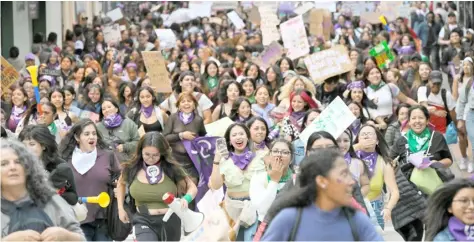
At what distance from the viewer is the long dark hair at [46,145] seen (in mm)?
8578

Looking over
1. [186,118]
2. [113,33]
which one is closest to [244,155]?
[186,118]

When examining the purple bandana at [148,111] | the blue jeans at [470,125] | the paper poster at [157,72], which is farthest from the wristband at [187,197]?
the paper poster at [157,72]

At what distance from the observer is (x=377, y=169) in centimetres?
974

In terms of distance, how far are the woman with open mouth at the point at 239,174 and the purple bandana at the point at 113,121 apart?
213cm

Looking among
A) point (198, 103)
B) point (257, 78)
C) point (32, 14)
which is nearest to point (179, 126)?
point (198, 103)

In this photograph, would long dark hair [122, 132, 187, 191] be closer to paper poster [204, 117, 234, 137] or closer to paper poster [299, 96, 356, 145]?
paper poster [299, 96, 356, 145]

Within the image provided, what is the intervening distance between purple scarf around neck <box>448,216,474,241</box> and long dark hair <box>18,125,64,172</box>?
3.03 metres

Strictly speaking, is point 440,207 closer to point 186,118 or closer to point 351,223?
point 351,223

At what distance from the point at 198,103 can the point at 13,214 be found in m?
7.47

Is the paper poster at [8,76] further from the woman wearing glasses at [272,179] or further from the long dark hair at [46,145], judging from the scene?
the woman wearing glasses at [272,179]

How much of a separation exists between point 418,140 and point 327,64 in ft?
17.9

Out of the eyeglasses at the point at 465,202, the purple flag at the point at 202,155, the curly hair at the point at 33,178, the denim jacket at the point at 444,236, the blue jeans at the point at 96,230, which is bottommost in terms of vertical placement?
the blue jeans at the point at 96,230

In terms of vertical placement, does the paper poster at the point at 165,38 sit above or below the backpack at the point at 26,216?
below

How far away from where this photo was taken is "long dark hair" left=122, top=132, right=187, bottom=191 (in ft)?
30.6
